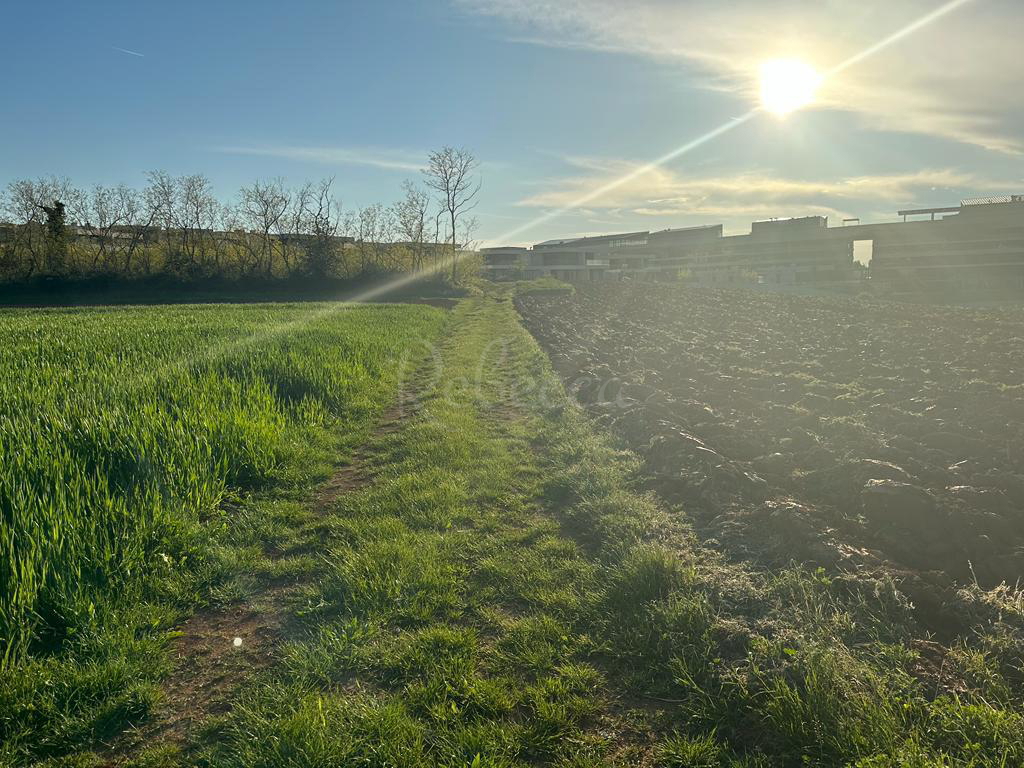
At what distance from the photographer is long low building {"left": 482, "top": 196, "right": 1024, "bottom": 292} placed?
56594mm

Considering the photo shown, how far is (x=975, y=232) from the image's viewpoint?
5938cm

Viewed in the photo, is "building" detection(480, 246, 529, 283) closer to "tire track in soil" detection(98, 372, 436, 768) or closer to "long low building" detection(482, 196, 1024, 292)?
"long low building" detection(482, 196, 1024, 292)

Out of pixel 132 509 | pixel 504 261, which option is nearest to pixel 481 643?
pixel 132 509

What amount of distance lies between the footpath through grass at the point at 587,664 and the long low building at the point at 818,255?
174ft

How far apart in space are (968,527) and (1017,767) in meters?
2.40

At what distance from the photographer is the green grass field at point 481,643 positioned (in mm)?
2678

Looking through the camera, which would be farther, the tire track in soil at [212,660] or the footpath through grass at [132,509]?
the footpath through grass at [132,509]

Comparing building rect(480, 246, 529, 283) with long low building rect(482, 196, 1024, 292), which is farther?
building rect(480, 246, 529, 283)

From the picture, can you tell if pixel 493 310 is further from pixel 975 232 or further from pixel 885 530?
pixel 975 232

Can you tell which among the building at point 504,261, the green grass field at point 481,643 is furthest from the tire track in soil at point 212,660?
the building at point 504,261

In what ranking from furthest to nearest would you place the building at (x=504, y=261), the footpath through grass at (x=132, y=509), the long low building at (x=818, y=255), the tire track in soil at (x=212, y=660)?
the building at (x=504, y=261), the long low building at (x=818, y=255), the footpath through grass at (x=132, y=509), the tire track in soil at (x=212, y=660)

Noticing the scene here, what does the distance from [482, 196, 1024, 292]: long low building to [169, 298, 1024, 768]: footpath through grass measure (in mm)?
53053

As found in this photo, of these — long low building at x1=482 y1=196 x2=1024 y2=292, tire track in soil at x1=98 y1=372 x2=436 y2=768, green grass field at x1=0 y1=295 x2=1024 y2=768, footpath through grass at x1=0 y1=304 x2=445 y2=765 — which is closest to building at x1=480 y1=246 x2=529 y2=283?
long low building at x1=482 y1=196 x2=1024 y2=292

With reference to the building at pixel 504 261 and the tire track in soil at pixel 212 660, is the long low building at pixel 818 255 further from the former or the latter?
the tire track in soil at pixel 212 660
